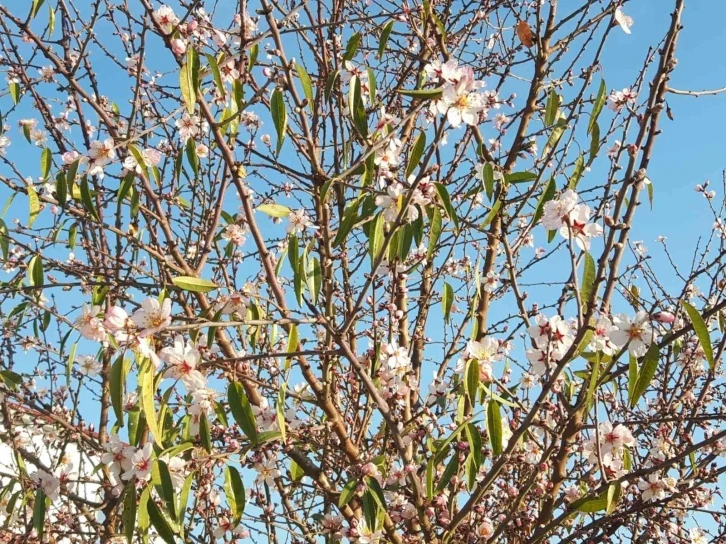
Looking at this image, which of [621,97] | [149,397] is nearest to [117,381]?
[149,397]

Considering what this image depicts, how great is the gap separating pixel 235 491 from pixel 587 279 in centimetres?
95

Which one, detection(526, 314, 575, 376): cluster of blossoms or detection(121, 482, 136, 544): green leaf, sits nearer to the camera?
detection(121, 482, 136, 544): green leaf

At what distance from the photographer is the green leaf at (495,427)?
142 cm

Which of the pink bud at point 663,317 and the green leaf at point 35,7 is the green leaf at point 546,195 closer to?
the pink bud at point 663,317

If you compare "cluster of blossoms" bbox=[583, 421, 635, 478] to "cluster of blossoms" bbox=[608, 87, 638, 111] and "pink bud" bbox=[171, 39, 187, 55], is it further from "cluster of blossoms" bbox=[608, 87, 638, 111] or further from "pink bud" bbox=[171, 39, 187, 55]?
"pink bud" bbox=[171, 39, 187, 55]

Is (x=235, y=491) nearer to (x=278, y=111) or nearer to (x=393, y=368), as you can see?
(x=393, y=368)

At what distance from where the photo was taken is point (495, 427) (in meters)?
1.43

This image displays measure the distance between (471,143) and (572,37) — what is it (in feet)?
1.96

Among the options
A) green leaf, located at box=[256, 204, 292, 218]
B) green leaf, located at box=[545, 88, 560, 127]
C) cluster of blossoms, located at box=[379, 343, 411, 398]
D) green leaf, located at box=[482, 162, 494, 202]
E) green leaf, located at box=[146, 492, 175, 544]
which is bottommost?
green leaf, located at box=[146, 492, 175, 544]

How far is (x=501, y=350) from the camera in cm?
223

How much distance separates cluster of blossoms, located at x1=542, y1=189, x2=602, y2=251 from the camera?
1.52m

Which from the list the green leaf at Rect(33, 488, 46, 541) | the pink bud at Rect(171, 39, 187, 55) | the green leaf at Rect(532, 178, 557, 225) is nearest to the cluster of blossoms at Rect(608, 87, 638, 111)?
the green leaf at Rect(532, 178, 557, 225)

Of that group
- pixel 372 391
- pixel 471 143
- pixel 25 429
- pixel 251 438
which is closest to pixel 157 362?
pixel 251 438

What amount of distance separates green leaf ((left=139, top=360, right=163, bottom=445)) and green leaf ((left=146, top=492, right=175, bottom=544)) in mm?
186
